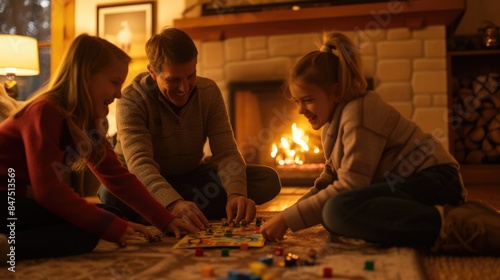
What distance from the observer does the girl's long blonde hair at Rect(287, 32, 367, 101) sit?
1203 mm

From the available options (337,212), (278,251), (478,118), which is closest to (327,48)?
(337,212)

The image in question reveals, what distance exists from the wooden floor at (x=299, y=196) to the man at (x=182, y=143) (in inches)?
15.8

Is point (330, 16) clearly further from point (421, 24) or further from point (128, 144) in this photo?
point (128, 144)

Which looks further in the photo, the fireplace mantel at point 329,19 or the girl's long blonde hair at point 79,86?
the fireplace mantel at point 329,19

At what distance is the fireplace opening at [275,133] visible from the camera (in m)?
2.86

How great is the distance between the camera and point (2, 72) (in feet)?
9.34

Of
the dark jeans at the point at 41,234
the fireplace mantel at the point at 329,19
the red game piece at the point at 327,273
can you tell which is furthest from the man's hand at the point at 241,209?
the fireplace mantel at the point at 329,19

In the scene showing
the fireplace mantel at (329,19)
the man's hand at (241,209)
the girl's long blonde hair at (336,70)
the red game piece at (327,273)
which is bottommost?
the red game piece at (327,273)

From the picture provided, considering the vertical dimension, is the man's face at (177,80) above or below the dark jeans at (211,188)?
above

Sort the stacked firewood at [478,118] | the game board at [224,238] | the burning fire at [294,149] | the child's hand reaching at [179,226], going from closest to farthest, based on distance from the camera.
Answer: the game board at [224,238], the child's hand reaching at [179,226], the burning fire at [294,149], the stacked firewood at [478,118]

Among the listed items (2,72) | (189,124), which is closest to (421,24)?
(189,124)

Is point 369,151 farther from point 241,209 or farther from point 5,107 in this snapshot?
point 5,107

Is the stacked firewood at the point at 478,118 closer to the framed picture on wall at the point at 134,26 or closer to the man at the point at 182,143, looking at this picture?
A: the man at the point at 182,143

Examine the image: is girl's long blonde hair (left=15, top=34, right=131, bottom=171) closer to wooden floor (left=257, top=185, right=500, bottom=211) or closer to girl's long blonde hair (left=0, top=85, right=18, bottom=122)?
girl's long blonde hair (left=0, top=85, right=18, bottom=122)
